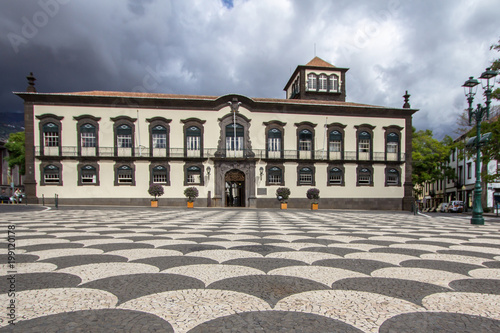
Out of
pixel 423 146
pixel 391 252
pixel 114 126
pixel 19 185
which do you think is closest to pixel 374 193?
pixel 423 146

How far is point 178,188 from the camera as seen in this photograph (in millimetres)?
27312

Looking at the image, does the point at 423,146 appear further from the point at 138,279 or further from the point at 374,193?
the point at 138,279

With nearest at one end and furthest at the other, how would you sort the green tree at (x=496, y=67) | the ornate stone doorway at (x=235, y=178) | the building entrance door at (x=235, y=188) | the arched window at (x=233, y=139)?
the green tree at (x=496, y=67)
the ornate stone doorway at (x=235, y=178)
the arched window at (x=233, y=139)
the building entrance door at (x=235, y=188)

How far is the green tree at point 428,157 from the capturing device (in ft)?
123

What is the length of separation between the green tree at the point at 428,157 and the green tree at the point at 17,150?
48627mm

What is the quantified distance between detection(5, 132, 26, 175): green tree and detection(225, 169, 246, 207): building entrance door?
2671 cm

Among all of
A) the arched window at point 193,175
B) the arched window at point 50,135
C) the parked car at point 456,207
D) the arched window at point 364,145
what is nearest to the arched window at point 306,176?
the arched window at point 364,145

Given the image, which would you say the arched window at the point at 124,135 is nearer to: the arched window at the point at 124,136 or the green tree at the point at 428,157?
the arched window at the point at 124,136

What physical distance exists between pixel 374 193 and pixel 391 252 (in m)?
27.3

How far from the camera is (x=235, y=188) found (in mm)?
31000

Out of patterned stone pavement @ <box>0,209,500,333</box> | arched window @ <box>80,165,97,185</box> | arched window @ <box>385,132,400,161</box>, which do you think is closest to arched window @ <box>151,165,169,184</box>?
arched window @ <box>80,165,97,185</box>

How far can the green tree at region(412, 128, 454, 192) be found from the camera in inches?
1478

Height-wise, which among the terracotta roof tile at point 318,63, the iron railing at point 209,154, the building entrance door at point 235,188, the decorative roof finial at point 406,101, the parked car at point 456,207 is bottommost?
the parked car at point 456,207

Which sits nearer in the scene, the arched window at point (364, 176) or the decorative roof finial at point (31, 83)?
the decorative roof finial at point (31, 83)
